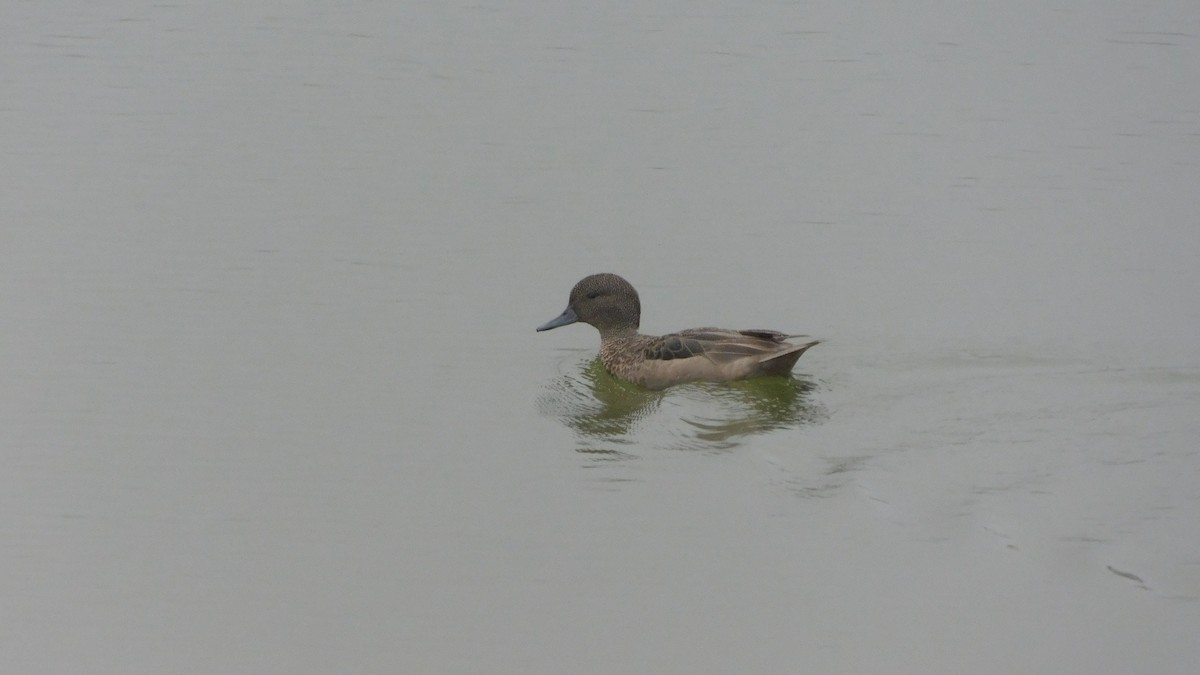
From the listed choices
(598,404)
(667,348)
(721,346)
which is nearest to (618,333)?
(667,348)

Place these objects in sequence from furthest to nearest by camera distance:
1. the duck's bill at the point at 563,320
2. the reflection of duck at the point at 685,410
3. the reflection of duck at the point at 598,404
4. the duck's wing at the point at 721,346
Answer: the duck's bill at the point at 563,320 < the duck's wing at the point at 721,346 < the reflection of duck at the point at 598,404 < the reflection of duck at the point at 685,410

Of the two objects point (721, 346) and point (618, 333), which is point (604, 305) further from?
point (721, 346)

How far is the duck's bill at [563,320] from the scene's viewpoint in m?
11.0

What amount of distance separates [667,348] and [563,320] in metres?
0.96

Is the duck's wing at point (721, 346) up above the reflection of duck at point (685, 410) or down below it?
above

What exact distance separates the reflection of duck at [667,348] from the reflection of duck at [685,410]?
10 centimetres

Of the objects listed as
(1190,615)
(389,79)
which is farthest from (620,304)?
(389,79)

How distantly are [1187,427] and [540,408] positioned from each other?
3.66 metres

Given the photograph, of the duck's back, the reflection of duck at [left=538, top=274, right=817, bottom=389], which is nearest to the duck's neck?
the reflection of duck at [left=538, top=274, right=817, bottom=389]

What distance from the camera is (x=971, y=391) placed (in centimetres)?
995

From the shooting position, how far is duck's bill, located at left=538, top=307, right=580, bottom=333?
11.0m

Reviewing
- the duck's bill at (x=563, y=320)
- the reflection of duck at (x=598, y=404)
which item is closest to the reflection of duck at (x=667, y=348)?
the duck's bill at (x=563, y=320)

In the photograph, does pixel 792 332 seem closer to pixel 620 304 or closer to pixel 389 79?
pixel 620 304

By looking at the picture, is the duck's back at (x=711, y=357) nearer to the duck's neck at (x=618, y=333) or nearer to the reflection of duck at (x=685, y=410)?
the reflection of duck at (x=685, y=410)
